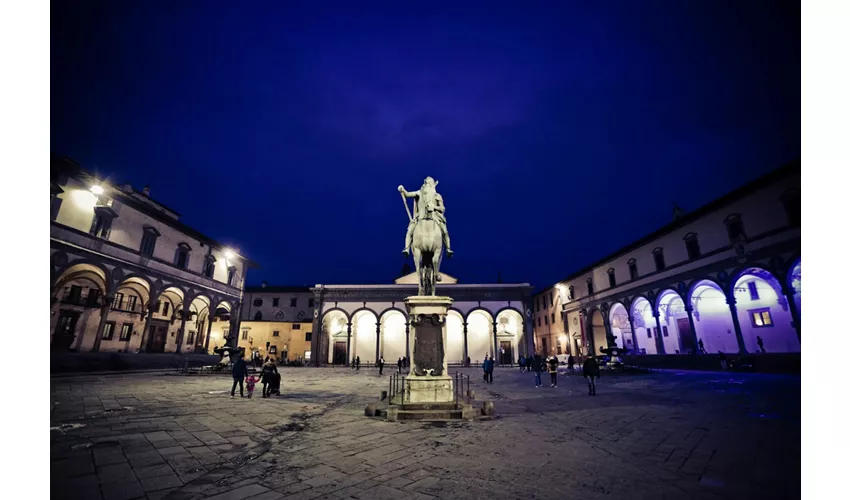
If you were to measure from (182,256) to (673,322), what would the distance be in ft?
125

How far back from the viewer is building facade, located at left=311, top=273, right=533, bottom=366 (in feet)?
109

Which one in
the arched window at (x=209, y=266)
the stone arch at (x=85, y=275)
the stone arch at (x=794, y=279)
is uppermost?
the arched window at (x=209, y=266)

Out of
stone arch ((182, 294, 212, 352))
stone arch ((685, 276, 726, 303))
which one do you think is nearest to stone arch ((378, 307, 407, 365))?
stone arch ((182, 294, 212, 352))

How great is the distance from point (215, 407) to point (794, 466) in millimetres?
9583

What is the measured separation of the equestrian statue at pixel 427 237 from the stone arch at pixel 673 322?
77.1ft

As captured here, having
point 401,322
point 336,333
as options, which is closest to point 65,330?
point 336,333

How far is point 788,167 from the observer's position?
15273mm

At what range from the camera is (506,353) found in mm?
35688

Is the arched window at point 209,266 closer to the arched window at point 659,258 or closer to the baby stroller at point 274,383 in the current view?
the baby stroller at point 274,383

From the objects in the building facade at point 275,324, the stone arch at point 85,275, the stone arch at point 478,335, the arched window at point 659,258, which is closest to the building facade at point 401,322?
the stone arch at point 478,335

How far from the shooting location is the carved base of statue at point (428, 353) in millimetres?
6422

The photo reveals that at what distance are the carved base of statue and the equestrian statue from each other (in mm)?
526

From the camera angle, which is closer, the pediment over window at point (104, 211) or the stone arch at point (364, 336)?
the pediment over window at point (104, 211)

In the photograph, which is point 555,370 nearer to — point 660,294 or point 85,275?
point 660,294
